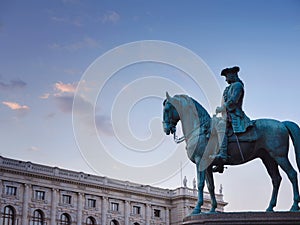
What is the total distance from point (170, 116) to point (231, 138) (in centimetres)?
184

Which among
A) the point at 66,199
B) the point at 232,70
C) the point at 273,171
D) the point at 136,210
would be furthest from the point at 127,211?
the point at 232,70

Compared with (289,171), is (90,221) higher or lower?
higher

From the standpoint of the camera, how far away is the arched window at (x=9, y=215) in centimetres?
5812

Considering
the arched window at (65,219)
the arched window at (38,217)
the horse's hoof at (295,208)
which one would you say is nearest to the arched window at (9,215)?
the arched window at (38,217)

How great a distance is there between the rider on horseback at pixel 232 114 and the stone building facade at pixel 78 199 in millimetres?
48291

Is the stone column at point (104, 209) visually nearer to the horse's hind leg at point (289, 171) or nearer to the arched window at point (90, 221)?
the arched window at point (90, 221)

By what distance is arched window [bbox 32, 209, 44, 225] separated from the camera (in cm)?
6103

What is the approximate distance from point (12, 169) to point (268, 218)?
50144mm

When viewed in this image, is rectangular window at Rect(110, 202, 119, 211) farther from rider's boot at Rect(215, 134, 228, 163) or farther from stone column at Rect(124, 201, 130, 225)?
rider's boot at Rect(215, 134, 228, 163)

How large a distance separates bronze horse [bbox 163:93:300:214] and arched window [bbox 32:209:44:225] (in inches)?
1972

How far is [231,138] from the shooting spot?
13.8 m

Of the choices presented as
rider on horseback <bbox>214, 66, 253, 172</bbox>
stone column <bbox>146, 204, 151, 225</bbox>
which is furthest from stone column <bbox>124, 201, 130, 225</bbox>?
rider on horseback <bbox>214, 66, 253, 172</bbox>

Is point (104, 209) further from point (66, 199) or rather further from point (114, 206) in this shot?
point (66, 199)

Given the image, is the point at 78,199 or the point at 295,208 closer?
the point at 295,208
